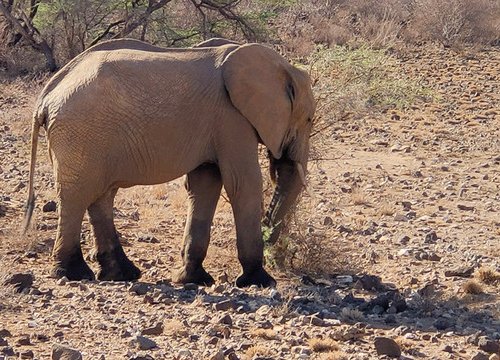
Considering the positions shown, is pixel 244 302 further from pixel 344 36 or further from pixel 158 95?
pixel 344 36

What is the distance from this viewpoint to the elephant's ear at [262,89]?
27.3 ft

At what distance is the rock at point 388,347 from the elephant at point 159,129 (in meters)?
2.11

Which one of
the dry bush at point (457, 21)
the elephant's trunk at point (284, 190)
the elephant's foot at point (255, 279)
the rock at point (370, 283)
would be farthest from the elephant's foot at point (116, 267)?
the dry bush at point (457, 21)

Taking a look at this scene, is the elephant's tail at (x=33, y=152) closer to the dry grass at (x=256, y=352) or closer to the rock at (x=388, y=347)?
the dry grass at (x=256, y=352)

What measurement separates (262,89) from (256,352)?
2839 millimetres

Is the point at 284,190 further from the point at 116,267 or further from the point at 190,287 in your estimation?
the point at 116,267

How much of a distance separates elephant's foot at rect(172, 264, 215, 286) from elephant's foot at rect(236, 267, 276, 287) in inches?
12.2

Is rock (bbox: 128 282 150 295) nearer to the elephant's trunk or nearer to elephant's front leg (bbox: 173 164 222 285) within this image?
elephant's front leg (bbox: 173 164 222 285)

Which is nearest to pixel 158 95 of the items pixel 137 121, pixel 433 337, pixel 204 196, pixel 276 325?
pixel 137 121

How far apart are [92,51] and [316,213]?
3.68 meters

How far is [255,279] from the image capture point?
8.34 metres

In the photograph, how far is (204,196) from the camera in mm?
8742

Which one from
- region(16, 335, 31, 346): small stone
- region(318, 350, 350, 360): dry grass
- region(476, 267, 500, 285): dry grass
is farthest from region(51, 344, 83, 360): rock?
region(476, 267, 500, 285): dry grass

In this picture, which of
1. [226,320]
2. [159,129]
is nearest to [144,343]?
[226,320]
